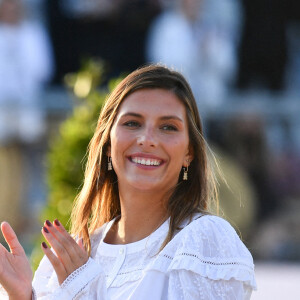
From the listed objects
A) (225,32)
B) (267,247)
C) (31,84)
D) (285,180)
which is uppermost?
(225,32)

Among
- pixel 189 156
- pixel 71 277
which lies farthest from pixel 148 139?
pixel 71 277

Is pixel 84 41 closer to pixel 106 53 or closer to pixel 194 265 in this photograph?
pixel 106 53

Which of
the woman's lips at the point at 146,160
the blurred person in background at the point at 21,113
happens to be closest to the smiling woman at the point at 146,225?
the woman's lips at the point at 146,160

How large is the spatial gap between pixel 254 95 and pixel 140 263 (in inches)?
248

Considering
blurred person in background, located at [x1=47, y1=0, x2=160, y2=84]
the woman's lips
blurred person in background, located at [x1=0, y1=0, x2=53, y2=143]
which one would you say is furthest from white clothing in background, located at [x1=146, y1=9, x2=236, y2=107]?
the woman's lips

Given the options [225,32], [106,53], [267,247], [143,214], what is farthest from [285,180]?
[143,214]

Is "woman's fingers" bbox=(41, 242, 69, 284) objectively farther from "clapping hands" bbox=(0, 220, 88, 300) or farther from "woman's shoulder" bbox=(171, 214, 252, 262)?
"woman's shoulder" bbox=(171, 214, 252, 262)

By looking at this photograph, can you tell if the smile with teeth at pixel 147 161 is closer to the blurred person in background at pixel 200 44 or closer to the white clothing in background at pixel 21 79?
the blurred person in background at pixel 200 44

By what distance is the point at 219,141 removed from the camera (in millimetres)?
8422

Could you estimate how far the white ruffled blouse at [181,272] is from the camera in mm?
2375

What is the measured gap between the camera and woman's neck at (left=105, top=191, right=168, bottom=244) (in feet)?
8.75

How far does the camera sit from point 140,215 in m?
2.70

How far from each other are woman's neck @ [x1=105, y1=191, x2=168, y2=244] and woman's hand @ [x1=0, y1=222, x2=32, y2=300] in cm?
33

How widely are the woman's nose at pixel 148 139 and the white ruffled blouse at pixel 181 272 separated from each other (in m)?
0.26
